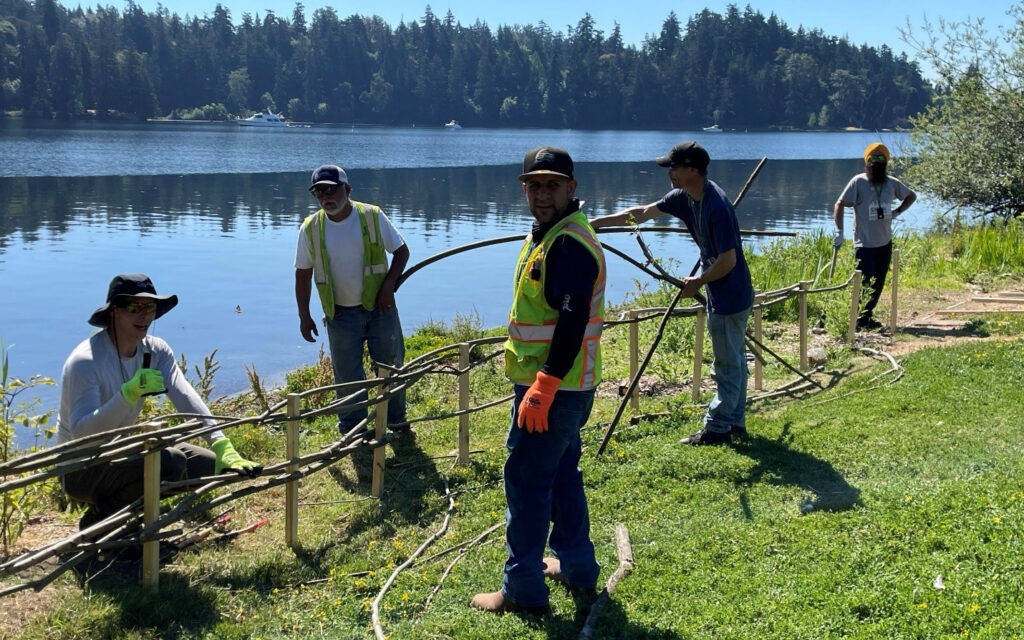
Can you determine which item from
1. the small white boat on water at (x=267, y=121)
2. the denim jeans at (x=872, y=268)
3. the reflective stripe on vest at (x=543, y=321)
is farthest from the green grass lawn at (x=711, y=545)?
the small white boat on water at (x=267, y=121)

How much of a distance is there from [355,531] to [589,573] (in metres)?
1.88

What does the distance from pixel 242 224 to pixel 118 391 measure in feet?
74.9

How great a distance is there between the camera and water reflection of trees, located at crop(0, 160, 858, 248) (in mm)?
27625

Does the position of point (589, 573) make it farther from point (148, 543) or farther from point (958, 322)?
point (958, 322)

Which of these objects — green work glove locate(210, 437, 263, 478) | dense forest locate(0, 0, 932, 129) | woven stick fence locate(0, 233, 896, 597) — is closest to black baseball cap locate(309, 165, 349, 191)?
woven stick fence locate(0, 233, 896, 597)

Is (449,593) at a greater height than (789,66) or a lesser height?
lesser

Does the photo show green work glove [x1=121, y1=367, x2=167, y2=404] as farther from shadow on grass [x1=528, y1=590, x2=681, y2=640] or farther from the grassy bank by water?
shadow on grass [x1=528, y1=590, x2=681, y2=640]

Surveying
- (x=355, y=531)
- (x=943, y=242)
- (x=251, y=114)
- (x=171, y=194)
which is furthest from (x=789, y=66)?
(x=355, y=531)

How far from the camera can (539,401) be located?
410 cm

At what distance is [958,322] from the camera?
1082 cm

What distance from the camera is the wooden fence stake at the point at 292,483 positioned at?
5.66 m

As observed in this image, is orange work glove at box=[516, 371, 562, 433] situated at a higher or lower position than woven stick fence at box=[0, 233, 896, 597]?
higher

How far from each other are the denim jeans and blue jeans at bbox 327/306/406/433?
550cm

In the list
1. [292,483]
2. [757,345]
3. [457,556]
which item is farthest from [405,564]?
[757,345]
